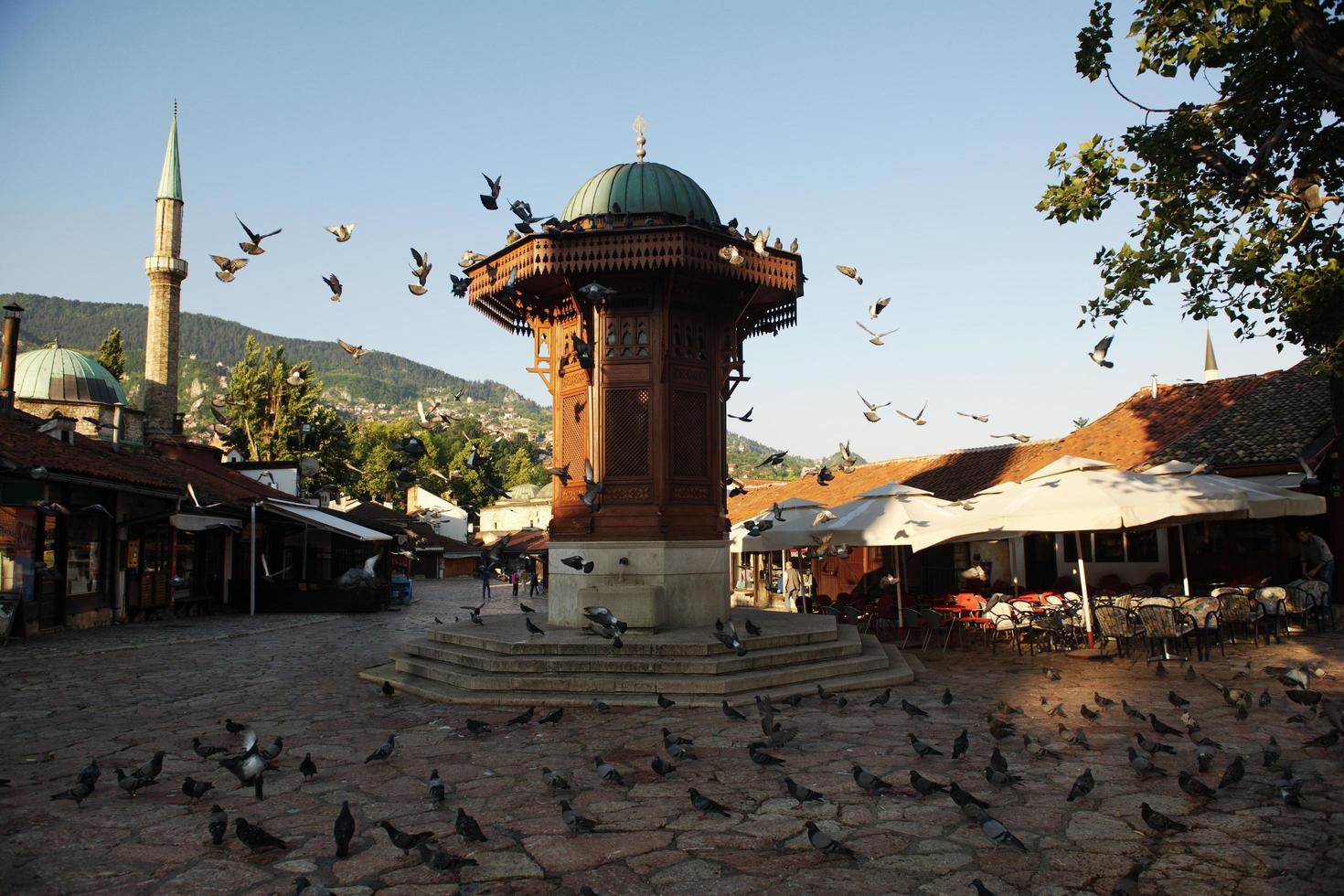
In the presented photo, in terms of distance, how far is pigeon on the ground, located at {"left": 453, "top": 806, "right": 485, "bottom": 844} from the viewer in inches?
178

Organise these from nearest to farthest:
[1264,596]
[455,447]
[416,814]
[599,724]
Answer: [416,814] < [599,724] < [1264,596] < [455,447]

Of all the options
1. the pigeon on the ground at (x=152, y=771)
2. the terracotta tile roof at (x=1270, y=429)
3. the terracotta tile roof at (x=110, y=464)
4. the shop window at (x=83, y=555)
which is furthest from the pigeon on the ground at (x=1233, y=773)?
the shop window at (x=83, y=555)

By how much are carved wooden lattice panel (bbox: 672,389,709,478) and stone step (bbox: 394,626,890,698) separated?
9.65ft

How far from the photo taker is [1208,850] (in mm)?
4336

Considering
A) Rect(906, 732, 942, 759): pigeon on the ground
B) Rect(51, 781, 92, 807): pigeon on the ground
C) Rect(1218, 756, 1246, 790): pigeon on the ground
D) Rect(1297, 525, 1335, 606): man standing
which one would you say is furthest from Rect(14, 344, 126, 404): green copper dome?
Rect(1218, 756, 1246, 790): pigeon on the ground

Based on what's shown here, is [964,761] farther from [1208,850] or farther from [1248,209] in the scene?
[1248,209]

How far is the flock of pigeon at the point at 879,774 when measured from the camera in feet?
14.6

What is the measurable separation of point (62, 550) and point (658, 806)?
52.0 ft

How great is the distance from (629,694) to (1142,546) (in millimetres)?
13743

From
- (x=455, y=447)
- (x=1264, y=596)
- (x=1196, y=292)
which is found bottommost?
(x=1264, y=596)

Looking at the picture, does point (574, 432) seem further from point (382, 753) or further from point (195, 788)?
point (195, 788)

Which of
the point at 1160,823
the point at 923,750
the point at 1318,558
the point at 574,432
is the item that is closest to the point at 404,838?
the point at 923,750

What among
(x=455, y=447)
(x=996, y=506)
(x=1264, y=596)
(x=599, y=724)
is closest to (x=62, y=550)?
(x=599, y=724)

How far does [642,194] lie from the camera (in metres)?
11.8
